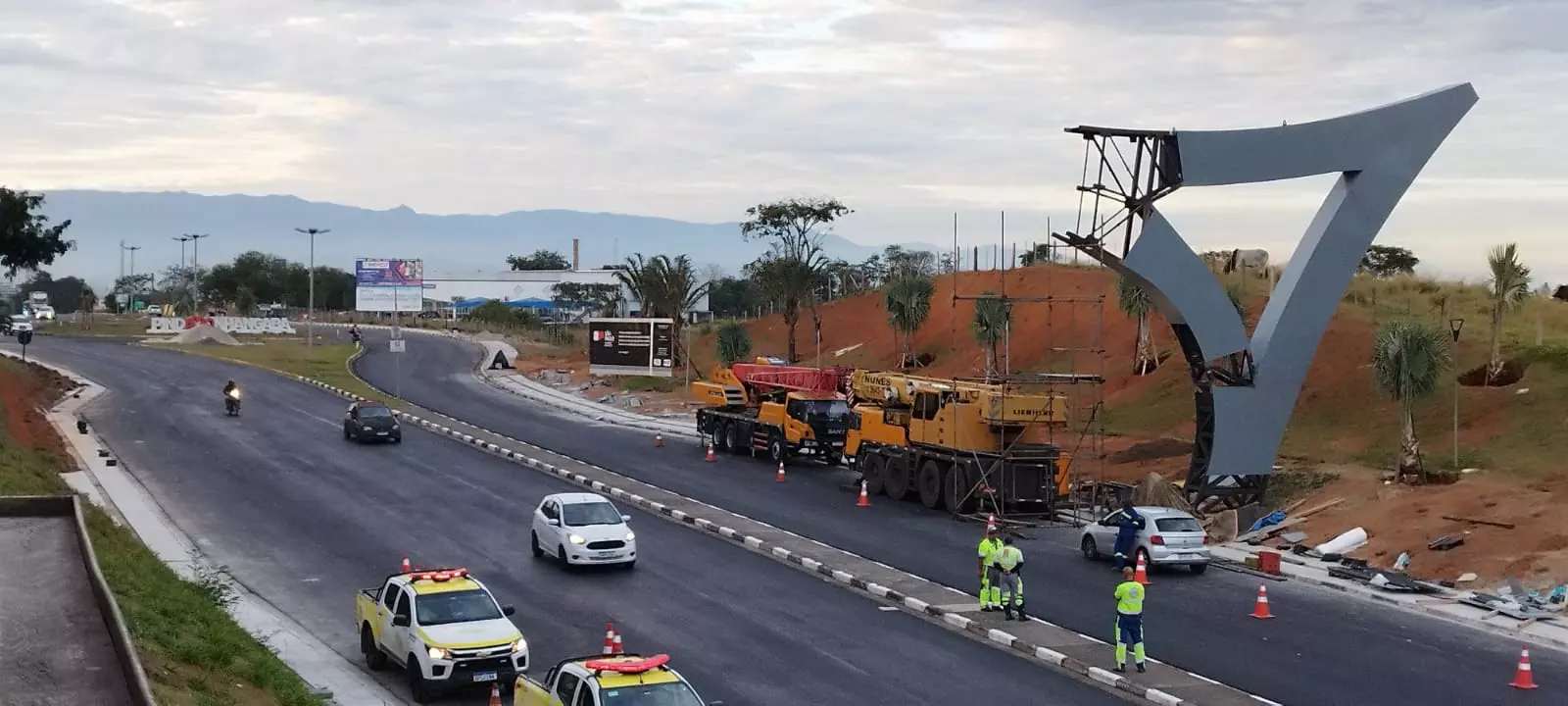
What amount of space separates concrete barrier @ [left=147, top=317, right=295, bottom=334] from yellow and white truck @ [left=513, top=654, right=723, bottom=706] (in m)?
107

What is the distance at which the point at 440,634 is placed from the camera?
17.8 m

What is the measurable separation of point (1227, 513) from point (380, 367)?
61369 mm

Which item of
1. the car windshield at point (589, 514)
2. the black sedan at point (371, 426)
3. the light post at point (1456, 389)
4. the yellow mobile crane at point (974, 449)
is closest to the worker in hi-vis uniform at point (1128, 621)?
the car windshield at point (589, 514)

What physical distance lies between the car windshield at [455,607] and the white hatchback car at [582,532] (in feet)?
22.5

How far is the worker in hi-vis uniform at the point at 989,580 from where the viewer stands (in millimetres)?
22172

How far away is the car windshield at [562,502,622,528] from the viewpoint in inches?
1040

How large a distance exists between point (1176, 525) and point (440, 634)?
14.7 metres

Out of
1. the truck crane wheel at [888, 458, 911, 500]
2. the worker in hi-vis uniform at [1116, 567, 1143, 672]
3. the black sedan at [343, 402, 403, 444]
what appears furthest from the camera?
the black sedan at [343, 402, 403, 444]

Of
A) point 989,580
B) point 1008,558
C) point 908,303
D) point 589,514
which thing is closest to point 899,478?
point 589,514

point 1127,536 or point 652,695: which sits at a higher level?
point 652,695

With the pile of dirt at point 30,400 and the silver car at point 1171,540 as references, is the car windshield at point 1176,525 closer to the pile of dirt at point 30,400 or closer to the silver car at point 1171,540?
the silver car at point 1171,540

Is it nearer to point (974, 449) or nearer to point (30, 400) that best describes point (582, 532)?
point (974, 449)

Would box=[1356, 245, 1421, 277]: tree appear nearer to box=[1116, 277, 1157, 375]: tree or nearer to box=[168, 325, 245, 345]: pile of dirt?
box=[1116, 277, 1157, 375]: tree

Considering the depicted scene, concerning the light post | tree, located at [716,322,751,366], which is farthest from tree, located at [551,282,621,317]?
the light post
